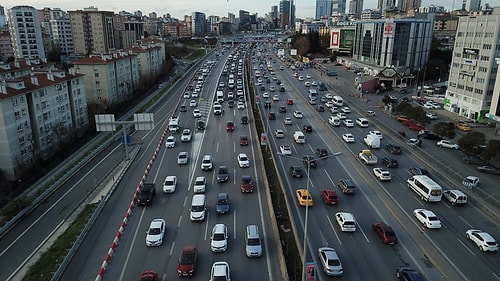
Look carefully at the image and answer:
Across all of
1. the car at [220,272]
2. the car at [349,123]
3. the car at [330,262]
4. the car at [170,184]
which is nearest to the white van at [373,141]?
the car at [349,123]

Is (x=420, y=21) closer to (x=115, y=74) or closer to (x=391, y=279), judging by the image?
(x=115, y=74)

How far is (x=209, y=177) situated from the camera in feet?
122

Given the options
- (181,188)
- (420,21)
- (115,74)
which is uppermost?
(420,21)

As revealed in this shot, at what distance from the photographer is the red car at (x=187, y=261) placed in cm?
2164

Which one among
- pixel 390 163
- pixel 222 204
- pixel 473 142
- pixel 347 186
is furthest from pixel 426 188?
pixel 222 204

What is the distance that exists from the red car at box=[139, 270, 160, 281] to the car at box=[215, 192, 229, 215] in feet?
28.2

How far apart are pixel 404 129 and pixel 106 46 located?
12446cm

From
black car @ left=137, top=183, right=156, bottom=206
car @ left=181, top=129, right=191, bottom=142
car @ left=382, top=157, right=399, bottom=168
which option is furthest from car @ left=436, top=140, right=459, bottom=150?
black car @ left=137, top=183, right=156, bottom=206

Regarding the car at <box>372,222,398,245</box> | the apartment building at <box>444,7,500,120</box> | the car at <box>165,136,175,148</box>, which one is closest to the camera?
the car at <box>372,222,398,245</box>

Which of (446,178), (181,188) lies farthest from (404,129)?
(181,188)

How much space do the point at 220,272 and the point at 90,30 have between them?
145m

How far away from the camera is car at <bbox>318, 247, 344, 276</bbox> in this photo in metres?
21.8

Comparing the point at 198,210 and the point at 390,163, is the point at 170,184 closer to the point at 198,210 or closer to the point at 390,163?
the point at 198,210

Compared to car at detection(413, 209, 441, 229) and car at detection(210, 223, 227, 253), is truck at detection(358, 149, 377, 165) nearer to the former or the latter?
car at detection(413, 209, 441, 229)
